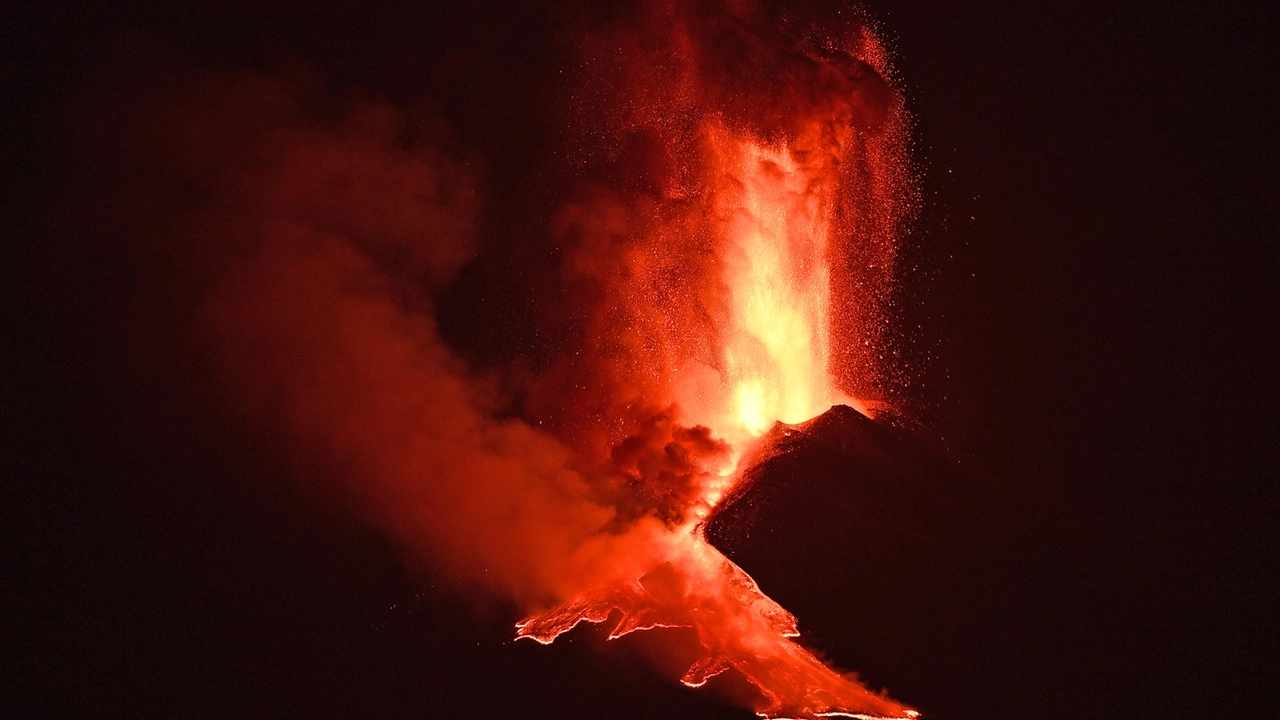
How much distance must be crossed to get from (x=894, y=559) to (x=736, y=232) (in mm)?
4376

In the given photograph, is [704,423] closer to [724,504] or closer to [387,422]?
[724,504]

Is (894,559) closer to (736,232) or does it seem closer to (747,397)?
(747,397)

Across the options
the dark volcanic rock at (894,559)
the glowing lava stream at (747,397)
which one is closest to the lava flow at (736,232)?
the glowing lava stream at (747,397)

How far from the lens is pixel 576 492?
30.7 feet

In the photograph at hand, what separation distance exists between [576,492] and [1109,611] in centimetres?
535

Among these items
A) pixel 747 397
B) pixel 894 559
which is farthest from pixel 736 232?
pixel 894 559

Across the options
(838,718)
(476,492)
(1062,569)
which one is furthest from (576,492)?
(1062,569)

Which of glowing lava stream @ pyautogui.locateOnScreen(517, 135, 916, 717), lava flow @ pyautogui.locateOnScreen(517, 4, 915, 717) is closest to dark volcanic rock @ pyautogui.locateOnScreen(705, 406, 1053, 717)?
glowing lava stream @ pyautogui.locateOnScreen(517, 135, 916, 717)

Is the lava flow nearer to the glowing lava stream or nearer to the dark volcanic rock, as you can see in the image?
the glowing lava stream

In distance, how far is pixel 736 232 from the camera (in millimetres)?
9383

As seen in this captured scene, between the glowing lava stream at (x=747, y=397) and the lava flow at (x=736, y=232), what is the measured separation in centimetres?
2

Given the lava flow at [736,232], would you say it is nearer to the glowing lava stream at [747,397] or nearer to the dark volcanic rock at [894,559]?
A: the glowing lava stream at [747,397]

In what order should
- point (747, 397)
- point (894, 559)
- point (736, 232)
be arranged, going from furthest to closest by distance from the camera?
point (736, 232)
point (747, 397)
point (894, 559)

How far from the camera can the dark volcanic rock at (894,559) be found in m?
5.96
